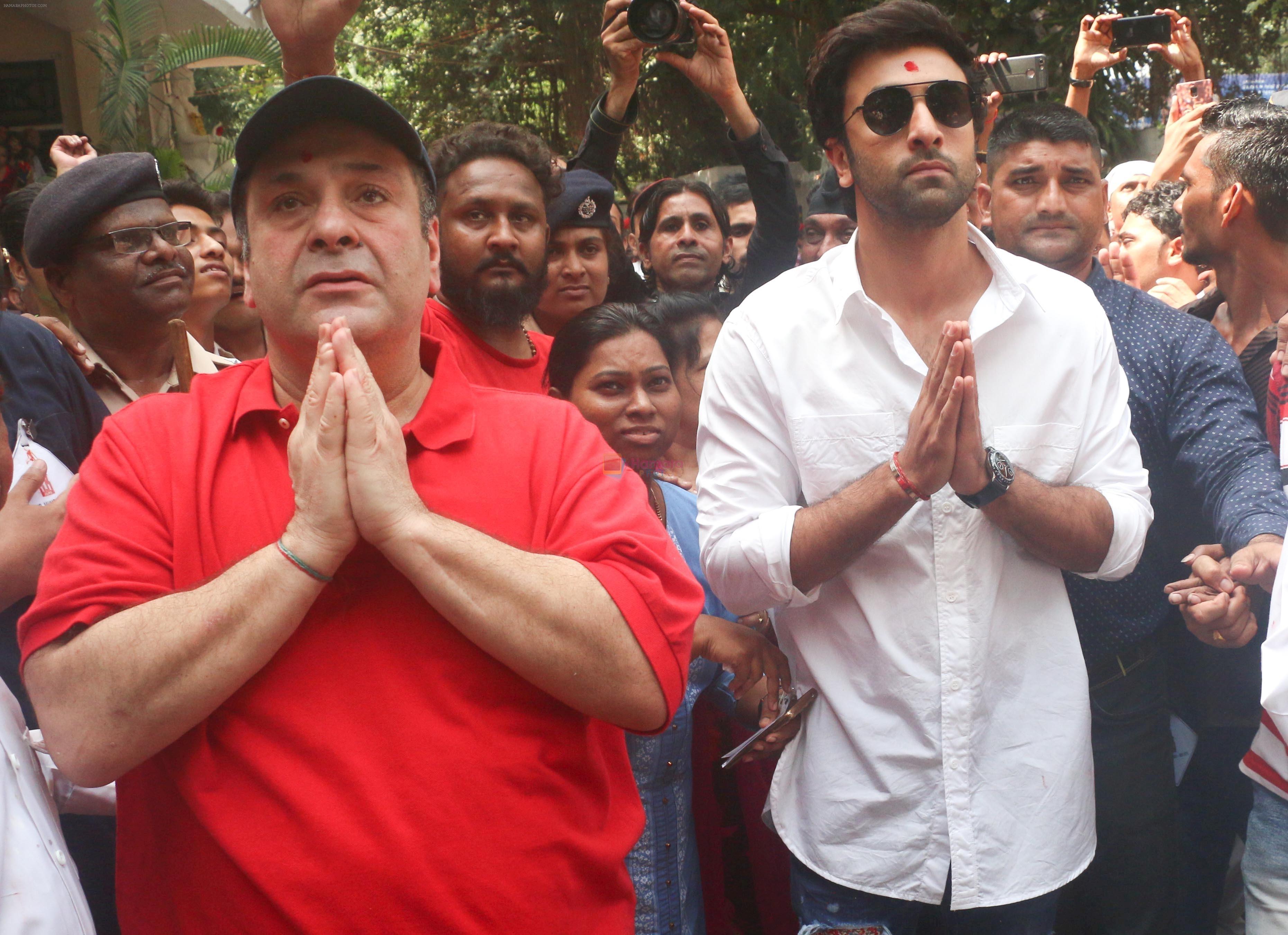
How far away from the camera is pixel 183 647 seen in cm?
144

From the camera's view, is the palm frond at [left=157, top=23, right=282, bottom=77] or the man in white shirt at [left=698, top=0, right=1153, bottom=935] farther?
the palm frond at [left=157, top=23, right=282, bottom=77]

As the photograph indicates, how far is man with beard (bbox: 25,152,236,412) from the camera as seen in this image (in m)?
3.21

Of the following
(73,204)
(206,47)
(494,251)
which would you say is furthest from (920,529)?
(206,47)

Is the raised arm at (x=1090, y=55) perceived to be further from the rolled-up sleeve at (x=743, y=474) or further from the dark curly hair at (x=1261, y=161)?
the rolled-up sleeve at (x=743, y=474)

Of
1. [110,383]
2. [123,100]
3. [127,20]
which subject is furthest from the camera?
[127,20]

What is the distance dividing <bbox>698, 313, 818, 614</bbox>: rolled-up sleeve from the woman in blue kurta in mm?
169

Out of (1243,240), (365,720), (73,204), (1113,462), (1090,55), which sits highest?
(1090,55)

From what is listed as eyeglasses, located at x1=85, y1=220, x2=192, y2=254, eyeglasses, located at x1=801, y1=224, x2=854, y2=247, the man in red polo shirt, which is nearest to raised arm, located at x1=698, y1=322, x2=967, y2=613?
the man in red polo shirt

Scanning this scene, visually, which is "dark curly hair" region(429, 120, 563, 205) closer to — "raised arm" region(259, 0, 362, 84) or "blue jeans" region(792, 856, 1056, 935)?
"raised arm" region(259, 0, 362, 84)

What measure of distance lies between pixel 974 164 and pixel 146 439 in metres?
1.70

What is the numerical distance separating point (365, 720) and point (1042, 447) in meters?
1.43

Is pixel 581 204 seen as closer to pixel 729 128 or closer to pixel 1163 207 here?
pixel 729 128

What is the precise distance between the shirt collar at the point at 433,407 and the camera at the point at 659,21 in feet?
7.82

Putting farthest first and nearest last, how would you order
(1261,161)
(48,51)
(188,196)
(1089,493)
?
(48,51), (188,196), (1261,161), (1089,493)
